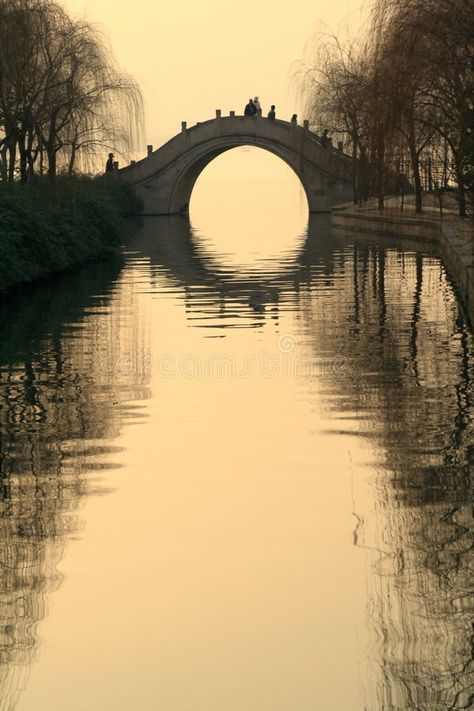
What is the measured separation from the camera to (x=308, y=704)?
4.66m

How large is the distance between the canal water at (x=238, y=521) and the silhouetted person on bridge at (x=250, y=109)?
210 ft

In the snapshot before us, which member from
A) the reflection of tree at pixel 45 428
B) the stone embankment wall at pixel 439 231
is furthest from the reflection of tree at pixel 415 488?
the reflection of tree at pixel 45 428

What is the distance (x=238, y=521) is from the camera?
7.12 metres

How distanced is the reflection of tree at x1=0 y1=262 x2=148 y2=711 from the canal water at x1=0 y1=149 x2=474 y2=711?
0.9 inches

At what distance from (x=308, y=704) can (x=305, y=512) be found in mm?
2665

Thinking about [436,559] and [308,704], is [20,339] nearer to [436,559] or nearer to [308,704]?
[436,559]

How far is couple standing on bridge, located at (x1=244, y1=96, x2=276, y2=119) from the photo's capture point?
259 ft

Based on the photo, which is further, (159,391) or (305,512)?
(159,391)

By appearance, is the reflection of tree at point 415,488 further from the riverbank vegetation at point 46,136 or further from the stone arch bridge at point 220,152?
the stone arch bridge at point 220,152

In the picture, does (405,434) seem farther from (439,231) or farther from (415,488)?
(439,231)

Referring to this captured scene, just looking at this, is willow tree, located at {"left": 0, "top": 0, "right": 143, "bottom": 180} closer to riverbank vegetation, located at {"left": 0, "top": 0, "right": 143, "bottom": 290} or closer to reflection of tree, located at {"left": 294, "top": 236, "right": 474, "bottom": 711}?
riverbank vegetation, located at {"left": 0, "top": 0, "right": 143, "bottom": 290}

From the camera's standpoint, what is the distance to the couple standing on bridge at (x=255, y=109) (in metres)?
78.8

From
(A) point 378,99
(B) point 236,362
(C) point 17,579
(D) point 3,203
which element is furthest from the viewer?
(A) point 378,99

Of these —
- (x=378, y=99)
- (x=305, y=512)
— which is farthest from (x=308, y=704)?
(x=378, y=99)
